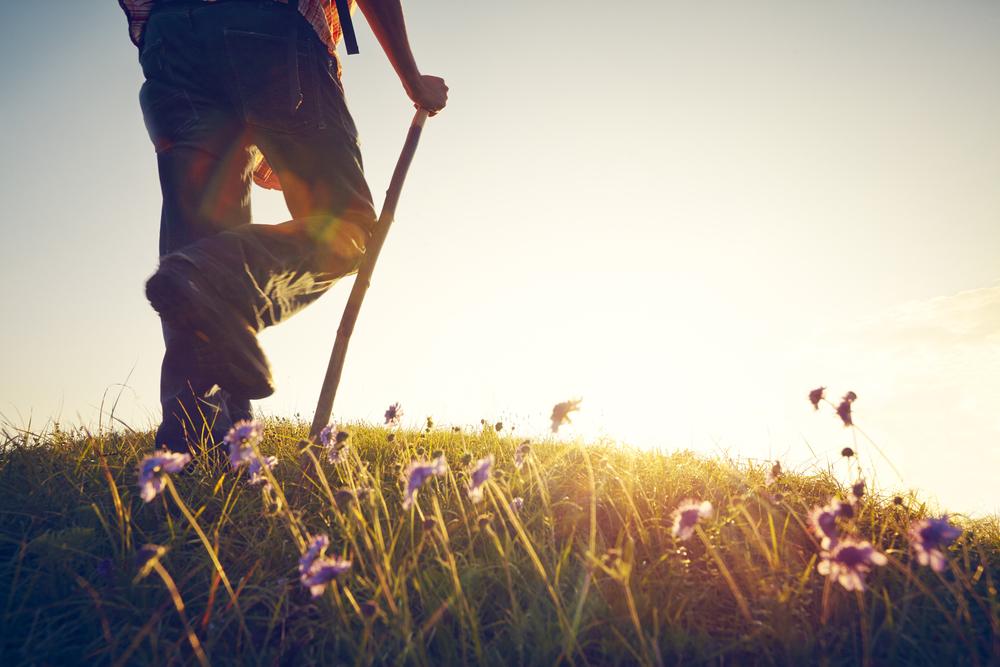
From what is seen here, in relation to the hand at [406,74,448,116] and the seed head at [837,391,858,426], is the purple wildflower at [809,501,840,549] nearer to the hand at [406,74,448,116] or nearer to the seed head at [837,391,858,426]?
the seed head at [837,391,858,426]

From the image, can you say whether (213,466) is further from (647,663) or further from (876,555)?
(876,555)

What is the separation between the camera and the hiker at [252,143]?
2.02 meters

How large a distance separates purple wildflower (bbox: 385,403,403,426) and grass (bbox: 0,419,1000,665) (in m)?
0.33

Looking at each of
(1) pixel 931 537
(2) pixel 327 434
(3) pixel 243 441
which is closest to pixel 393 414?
(2) pixel 327 434

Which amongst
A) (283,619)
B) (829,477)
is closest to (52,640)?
(283,619)

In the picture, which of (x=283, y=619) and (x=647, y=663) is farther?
(x=283, y=619)

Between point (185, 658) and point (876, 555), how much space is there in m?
1.70

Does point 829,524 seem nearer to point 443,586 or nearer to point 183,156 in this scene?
point 443,586

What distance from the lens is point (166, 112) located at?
2.19 metres

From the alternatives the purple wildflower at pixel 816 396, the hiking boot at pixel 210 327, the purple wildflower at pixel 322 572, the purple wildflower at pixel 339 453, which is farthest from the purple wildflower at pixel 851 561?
the hiking boot at pixel 210 327

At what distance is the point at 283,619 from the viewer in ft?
4.39

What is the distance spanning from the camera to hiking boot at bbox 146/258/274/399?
→ 5.39 feet

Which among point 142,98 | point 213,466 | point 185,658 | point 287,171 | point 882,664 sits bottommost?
point 185,658

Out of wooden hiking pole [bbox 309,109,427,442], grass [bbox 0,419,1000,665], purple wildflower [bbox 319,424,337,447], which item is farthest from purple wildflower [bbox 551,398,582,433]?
wooden hiking pole [bbox 309,109,427,442]
